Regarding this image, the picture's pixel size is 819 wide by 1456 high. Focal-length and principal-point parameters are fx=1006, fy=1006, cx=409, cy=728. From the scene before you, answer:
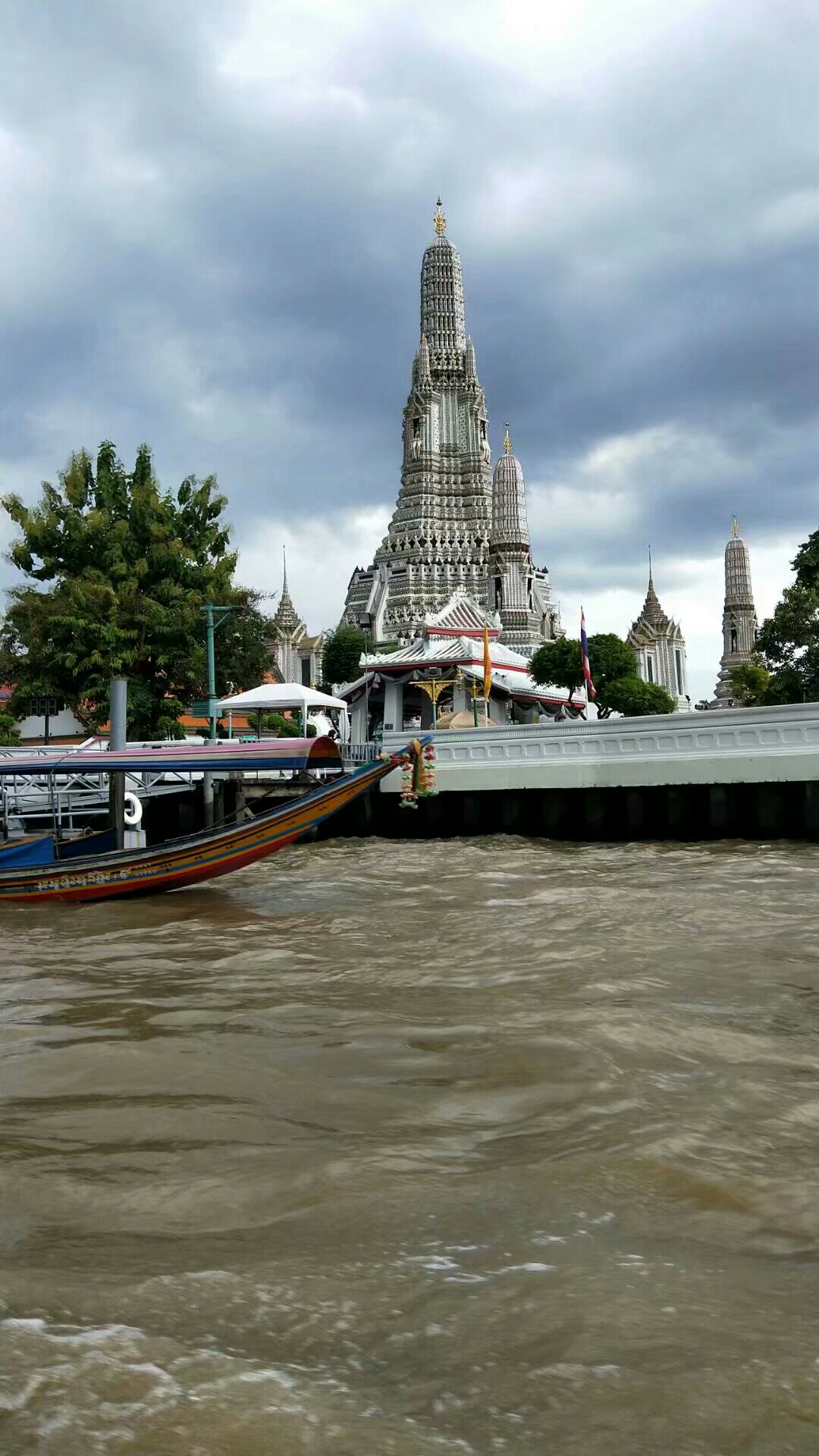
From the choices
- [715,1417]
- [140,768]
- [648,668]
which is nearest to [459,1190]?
[715,1417]

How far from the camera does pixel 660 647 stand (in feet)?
391

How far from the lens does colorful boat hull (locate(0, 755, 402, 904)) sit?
12820mm

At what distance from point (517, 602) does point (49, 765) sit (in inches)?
3140

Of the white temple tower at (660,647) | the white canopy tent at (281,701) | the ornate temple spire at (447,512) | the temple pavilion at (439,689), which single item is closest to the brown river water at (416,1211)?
the white canopy tent at (281,701)

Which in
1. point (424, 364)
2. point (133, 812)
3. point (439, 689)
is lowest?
point (133, 812)

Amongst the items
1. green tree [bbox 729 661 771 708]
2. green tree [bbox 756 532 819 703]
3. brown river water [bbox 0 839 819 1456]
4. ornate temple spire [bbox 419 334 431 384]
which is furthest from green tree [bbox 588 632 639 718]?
ornate temple spire [bbox 419 334 431 384]

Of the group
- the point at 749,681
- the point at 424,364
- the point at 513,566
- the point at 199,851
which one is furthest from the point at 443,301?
the point at 199,851

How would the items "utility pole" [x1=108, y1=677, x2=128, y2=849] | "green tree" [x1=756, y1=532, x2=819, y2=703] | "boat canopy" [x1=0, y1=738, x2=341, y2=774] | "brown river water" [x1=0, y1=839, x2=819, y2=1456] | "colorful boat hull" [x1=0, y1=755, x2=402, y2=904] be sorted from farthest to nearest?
1. "green tree" [x1=756, y1=532, x2=819, y2=703]
2. "utility pole" [x1=108, y1=677, x2=128, y2=849]
3. "boat canopy" [x1=0, y1=738, x2=341, y2=774]
4. "colorful boat hull" [x1=0, y1=755, x2=402, y2=904]
5. "brown river water" [x1=0, y1=839, x2=819, y2=1456]

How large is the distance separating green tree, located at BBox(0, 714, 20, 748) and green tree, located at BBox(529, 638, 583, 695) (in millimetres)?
25927

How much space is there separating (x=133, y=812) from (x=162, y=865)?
588cm

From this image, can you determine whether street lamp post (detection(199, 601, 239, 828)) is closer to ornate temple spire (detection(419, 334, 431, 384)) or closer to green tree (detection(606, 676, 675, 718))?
green tree (detection(606, 676, 675, 718))

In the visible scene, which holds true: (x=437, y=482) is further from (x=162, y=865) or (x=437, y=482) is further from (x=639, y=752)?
(x=162, y=865)

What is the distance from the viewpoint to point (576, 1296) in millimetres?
2854

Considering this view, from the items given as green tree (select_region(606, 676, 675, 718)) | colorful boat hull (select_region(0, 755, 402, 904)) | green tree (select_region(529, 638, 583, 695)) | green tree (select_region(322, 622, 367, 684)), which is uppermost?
green tree (select_region(322, 622, 367, 684))
